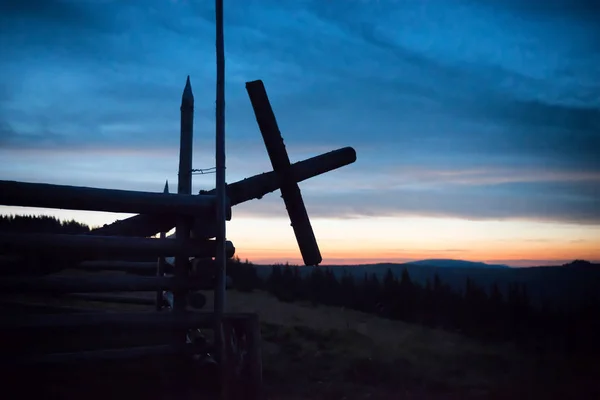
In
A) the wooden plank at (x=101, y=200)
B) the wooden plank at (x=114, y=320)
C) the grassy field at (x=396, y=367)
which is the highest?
the wooden plank at (x=101, y=200)

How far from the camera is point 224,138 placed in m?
4.93

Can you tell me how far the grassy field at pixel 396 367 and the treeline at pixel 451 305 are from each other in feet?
3.73

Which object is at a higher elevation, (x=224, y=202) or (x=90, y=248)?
(x=224, y=202)

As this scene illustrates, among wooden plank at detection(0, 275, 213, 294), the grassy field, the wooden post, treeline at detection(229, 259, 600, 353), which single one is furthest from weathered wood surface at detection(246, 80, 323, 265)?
treeline at detection(229, 259, 600, 353)

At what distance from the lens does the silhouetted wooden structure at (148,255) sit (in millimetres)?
4109

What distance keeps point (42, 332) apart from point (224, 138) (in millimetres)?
2114

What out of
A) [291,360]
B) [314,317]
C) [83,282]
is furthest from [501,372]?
[83,282]

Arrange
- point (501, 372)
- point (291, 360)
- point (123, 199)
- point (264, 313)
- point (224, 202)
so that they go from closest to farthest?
point (123, 199) → point (224, 202) → point (291, 360) → point (501, 372) → point (264, 313)

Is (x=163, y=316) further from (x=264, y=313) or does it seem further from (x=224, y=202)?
(x=264, y=313)

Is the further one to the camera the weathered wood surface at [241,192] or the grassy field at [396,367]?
the grassy field at [396,367]

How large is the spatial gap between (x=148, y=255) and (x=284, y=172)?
4.45 ft

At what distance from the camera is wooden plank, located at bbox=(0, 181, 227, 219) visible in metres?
4.05

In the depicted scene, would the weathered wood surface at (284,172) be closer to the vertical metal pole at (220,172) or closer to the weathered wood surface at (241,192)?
the weathered wood surface at (241,192)

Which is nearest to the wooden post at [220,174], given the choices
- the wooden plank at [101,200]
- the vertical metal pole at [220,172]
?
the vertical metal pole at [220,172]
